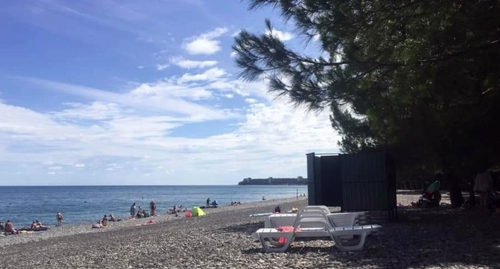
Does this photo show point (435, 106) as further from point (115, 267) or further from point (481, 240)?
point (115, 267)

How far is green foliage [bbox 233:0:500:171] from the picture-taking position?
8.26 m

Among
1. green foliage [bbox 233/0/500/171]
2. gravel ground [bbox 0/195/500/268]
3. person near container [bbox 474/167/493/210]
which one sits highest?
green foliage [bbox 233/0/500/171]

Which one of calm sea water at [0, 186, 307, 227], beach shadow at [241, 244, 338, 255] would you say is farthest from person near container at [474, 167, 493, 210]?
calm sea water at [0, 186, 307, 227]

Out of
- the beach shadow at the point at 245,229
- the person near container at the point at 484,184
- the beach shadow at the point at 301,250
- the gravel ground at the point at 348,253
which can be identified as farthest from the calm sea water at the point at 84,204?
the beach shadow at the point at 301,250

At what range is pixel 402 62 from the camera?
8.63 m

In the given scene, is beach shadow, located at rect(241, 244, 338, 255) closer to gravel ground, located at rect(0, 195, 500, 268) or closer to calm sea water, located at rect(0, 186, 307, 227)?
gravel ground, located at rect(0, 195, 500, 268)

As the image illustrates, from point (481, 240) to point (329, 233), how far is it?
2.59 metres

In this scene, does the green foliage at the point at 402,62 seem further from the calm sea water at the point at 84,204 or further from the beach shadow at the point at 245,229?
the calm sea water at the point at 84,204

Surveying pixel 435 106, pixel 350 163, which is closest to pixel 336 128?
pixel 350 163

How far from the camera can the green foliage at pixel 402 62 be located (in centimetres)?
826

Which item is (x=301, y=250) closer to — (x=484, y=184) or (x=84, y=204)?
(x=484, y=184)

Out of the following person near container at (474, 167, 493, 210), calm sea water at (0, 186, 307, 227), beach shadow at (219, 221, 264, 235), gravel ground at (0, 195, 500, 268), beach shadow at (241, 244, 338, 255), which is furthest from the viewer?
calm sea water at (0, 186, 307, 227)

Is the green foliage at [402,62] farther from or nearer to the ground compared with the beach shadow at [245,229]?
farther from the ground

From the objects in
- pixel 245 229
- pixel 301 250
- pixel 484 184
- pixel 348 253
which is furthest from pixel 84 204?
pixel 348 253
